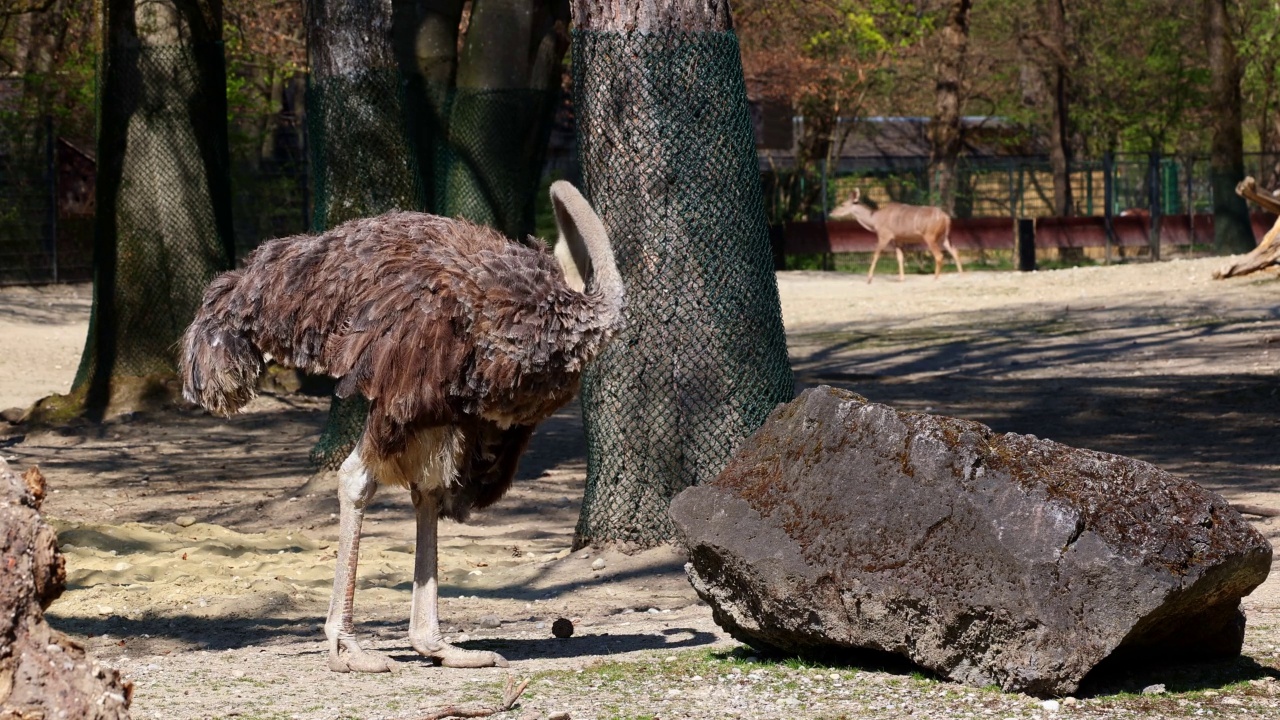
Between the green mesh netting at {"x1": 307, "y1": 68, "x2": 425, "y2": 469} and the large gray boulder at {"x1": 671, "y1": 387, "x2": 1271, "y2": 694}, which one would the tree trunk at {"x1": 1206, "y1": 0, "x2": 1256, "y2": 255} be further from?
the large gray boulder at {"x1": 671, "y1": 387, "x2": 1271, "y2": 694}

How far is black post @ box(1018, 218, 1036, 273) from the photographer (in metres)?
28.3

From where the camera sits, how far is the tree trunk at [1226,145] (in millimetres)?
27094

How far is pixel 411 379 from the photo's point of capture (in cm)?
526

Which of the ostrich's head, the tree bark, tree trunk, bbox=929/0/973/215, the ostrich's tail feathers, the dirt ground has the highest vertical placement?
tree trunk, bbox=929/0/973/215

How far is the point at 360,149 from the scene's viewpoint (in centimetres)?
1035

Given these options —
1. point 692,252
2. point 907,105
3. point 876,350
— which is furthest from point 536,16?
point 907,105

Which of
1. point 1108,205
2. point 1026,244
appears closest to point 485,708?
point 1026,244

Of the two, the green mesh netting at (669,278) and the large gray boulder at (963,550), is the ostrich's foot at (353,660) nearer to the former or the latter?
the large gray boulder at (963,550)

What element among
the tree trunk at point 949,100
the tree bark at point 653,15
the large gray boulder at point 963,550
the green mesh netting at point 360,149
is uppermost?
the tree trunk at point 949,100

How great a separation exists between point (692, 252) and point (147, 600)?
2.97m

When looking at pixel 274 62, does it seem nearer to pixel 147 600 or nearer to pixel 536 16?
pixel 536 16

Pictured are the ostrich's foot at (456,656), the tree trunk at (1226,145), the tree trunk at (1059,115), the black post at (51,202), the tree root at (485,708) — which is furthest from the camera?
the tree trunk at (1059,115)

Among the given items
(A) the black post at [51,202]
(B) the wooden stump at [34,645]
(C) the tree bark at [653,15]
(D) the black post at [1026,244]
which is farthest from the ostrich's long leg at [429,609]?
(D) the black post at [1026,244]

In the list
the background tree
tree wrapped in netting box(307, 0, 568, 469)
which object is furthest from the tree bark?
the background tree
